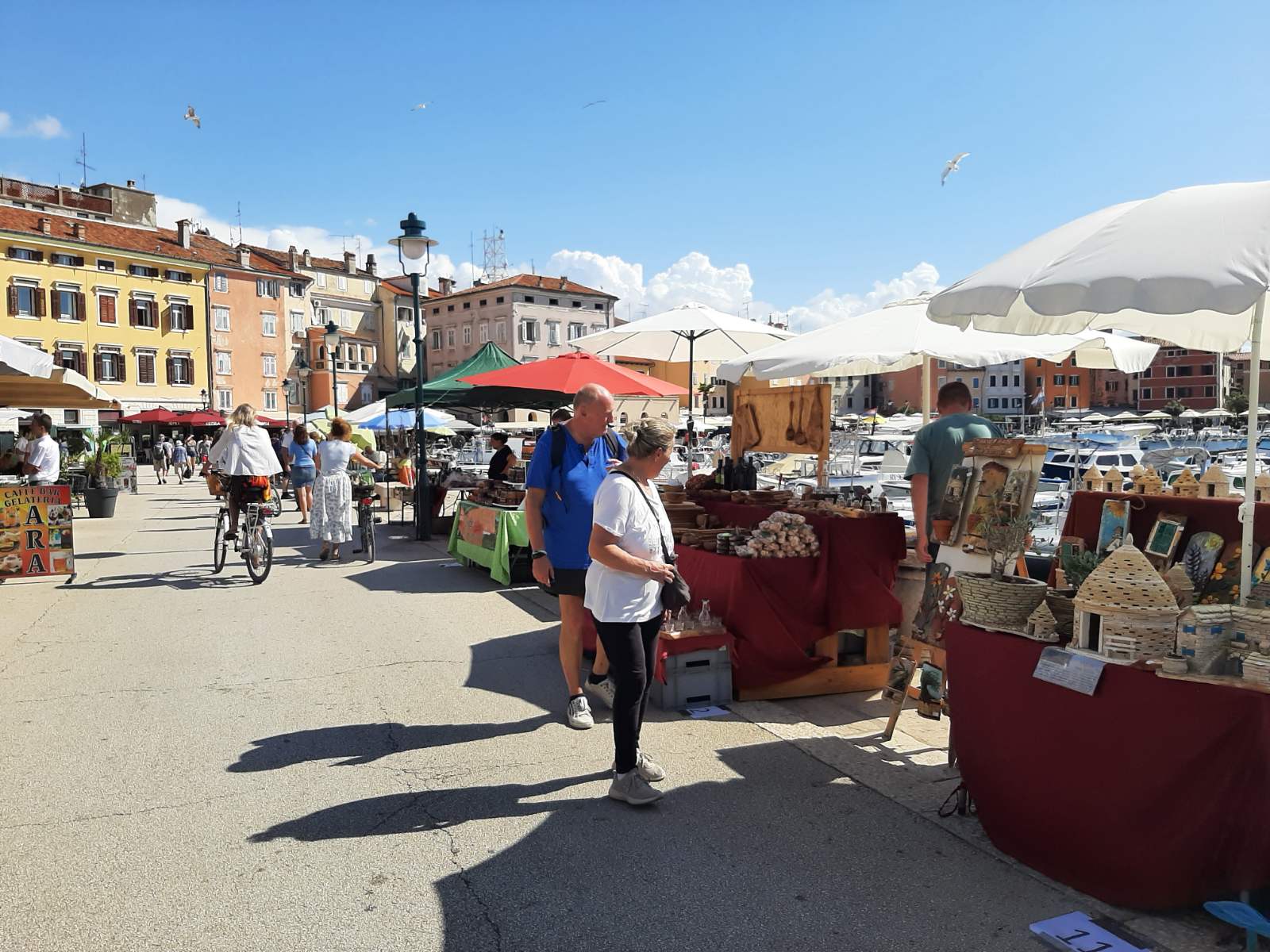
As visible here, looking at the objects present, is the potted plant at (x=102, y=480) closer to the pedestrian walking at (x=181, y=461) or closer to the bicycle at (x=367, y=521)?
the bicycle at (x=367, y=521)

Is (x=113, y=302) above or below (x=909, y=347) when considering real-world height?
above

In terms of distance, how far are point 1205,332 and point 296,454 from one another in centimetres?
1437

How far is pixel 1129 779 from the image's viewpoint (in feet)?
9.95

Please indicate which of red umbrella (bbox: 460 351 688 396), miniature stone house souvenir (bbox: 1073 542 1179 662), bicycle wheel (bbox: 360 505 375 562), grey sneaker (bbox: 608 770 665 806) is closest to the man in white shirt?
bicycle wheel (bbox: 360 505 375 562)

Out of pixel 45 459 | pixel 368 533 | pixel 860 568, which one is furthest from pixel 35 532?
pixel 860 568

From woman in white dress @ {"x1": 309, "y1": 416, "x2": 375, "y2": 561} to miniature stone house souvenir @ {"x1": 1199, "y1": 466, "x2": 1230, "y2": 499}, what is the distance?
8.99 meters

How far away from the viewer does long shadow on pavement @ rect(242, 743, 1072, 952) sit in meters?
3.05

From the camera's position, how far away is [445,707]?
5.53 m

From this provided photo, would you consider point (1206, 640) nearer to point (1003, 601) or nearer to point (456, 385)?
point (1003, 601)

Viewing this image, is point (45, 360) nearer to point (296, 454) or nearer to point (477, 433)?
point (296, 454)

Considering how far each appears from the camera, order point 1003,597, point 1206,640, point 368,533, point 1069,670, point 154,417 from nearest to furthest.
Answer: point 1206,640, point 1069,670, point 1003,597, point 368,533, point 154,417

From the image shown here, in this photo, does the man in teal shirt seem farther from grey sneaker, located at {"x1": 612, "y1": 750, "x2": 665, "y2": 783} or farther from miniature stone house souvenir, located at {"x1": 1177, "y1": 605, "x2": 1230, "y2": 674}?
miniature stone house souvenir, located at {"x1": 1177, "y1": 605, "x2": 1230, "y2": 674}

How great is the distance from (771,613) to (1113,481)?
202 cm

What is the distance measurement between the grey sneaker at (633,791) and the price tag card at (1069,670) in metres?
1.71
